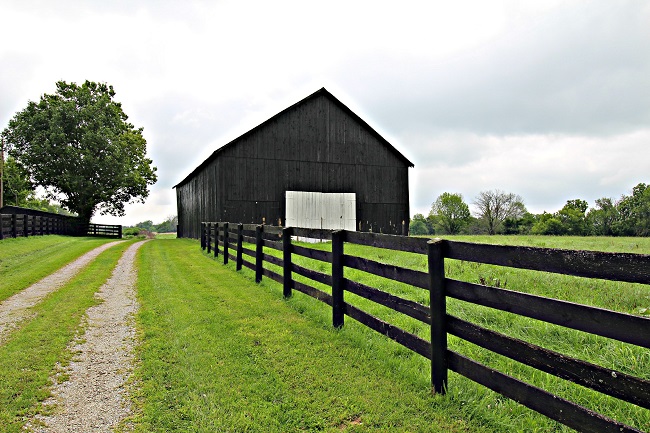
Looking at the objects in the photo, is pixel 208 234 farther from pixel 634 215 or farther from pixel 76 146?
pixel 634 215

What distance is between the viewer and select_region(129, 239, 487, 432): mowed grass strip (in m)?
3.22

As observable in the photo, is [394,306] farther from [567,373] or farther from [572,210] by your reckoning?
[572,210]

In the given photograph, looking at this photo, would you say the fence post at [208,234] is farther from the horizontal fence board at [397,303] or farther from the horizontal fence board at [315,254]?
the horizontal fence board at [397,303]

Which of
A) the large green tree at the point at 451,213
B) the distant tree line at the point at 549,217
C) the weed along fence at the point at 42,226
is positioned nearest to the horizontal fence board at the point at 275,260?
the weed along fence at the point at 42,226

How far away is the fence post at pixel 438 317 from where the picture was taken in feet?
11.8

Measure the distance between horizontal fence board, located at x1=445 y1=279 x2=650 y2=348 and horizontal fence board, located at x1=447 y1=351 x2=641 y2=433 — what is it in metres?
0.53

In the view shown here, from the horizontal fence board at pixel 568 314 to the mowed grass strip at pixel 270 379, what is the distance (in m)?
0.97

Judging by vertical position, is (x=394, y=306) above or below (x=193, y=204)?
below

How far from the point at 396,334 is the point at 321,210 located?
17827 mm

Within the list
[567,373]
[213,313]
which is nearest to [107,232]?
[213,313]

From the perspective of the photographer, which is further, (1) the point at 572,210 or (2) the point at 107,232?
(1) the point at 572,210

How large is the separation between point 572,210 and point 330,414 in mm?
67939

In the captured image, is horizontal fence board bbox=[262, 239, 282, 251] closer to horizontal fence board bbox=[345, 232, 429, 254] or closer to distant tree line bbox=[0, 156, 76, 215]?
horizontal fence board bbox=[345, 232, 429, 254]

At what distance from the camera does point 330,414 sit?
3307mm
